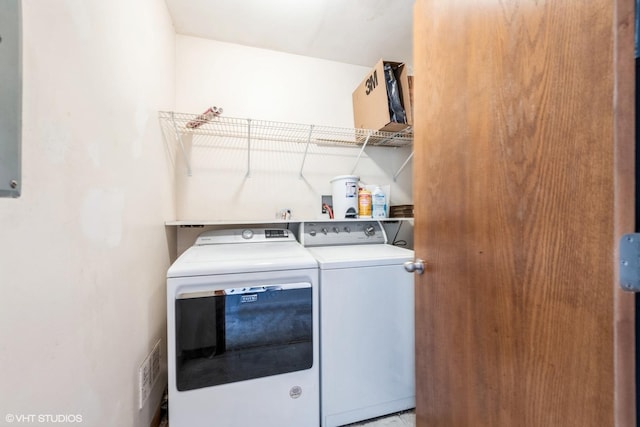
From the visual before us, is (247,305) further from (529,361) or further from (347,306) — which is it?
(529,361)

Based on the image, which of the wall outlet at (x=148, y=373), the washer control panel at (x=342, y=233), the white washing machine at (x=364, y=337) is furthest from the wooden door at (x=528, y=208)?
the wall outlet at (x=148, y=373)

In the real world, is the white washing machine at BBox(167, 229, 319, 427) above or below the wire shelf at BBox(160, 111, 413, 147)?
below

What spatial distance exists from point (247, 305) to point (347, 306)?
51cm

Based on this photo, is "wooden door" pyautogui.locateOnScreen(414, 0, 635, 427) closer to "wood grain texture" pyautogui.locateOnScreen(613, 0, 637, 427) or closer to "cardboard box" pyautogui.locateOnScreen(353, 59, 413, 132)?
"wood grain texture" pyautogui.locateOnScreen(613, 0, 637, 427)

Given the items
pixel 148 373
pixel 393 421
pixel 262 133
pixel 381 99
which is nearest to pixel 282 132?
pixel 262 133

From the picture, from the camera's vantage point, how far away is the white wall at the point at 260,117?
5.77 feet

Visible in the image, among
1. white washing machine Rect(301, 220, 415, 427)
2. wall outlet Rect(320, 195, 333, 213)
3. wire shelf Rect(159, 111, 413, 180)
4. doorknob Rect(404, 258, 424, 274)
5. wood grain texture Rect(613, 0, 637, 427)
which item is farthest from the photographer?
wall outlet Rect(320, 195, 333, 213)

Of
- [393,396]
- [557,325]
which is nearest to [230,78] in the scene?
[557,325]

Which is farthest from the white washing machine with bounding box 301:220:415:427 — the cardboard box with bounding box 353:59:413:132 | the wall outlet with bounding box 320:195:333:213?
the cardboard box with bounding box 353:59:413:132

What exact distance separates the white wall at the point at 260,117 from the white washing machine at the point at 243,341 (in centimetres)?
75

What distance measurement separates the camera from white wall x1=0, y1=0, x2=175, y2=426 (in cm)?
51

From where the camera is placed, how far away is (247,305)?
1067mm

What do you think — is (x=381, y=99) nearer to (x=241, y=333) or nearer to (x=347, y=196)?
(x=347, y=196)

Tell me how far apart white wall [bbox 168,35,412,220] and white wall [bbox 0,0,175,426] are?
1.90ft
